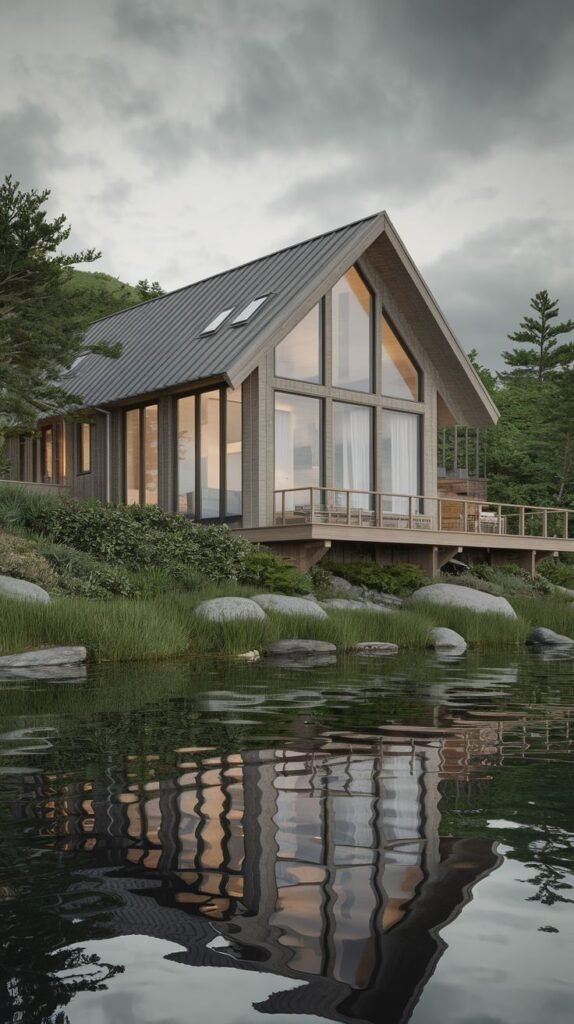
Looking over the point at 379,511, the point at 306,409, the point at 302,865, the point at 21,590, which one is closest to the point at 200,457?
the point at 306,409

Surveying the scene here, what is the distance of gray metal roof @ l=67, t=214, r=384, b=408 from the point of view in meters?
22.6

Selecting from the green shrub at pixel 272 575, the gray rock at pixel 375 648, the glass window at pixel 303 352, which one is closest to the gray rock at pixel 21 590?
the gray rock at pixel 375 648

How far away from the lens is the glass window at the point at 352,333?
24.8 m

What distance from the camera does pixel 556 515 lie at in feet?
148

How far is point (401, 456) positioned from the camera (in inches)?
1034

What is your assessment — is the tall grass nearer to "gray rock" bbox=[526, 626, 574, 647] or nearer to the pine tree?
"gray rock" bbox=[526, 626, 574, 647]

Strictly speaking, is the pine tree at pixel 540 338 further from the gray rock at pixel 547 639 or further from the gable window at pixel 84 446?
the gray rock at pixel 547 639

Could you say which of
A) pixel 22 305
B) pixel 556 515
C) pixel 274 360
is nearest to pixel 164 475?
pixel 274 360

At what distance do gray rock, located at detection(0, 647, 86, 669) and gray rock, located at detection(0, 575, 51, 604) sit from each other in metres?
1.87

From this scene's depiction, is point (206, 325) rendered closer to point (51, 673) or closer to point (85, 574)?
point (85, 574)

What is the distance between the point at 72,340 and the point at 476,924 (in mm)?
21276

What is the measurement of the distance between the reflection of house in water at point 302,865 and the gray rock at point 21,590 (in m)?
8.40

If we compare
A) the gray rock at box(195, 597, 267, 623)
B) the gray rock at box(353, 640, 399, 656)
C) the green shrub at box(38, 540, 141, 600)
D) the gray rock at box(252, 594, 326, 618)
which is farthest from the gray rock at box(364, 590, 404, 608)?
the gray rock at box(195, 597, 267, 623)

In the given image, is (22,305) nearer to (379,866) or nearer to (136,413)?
(136,413)
